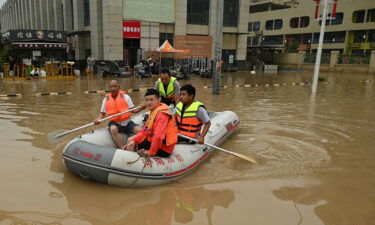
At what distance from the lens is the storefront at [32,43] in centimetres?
1853

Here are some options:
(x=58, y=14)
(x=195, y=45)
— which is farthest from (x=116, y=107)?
(x=58, y=14)

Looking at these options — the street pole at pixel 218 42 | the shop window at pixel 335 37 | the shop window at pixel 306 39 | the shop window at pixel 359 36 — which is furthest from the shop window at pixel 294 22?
the street pole at pixel 218 42

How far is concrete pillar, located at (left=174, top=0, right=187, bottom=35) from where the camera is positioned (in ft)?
72.9

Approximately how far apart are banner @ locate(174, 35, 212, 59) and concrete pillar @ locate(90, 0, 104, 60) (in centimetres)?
546

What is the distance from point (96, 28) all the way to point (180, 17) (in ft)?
20.2

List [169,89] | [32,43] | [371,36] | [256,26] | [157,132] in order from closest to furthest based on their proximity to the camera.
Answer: [157,132]
[169,89]
[32,43]
[371,36]
[256,26]

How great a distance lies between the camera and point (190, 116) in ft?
14.8

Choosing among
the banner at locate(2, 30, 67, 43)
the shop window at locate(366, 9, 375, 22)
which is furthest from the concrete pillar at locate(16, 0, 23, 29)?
the shop window at locate(366, 9, 375, 22)

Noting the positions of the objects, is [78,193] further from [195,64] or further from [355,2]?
[355,2]

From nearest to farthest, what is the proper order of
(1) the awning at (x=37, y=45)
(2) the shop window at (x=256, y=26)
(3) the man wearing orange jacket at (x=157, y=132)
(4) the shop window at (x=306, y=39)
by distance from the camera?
(3) the man wearing orange jacket at (x=157, y=132)
(1) the awning at (x=37, y=45)
(4) the shop window at (x=306, y=39)
(2) the shop window at (x=256, y=26)

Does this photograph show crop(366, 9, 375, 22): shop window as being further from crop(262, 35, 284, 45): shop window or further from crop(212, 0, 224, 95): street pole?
crop(212, 0, 224, 95): street pole

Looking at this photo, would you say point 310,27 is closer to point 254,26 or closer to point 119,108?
point 254,26

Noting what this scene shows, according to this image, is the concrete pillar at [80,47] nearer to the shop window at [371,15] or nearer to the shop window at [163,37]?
the shop window at [163,37]

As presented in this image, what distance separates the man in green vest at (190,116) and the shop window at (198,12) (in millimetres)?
20028
